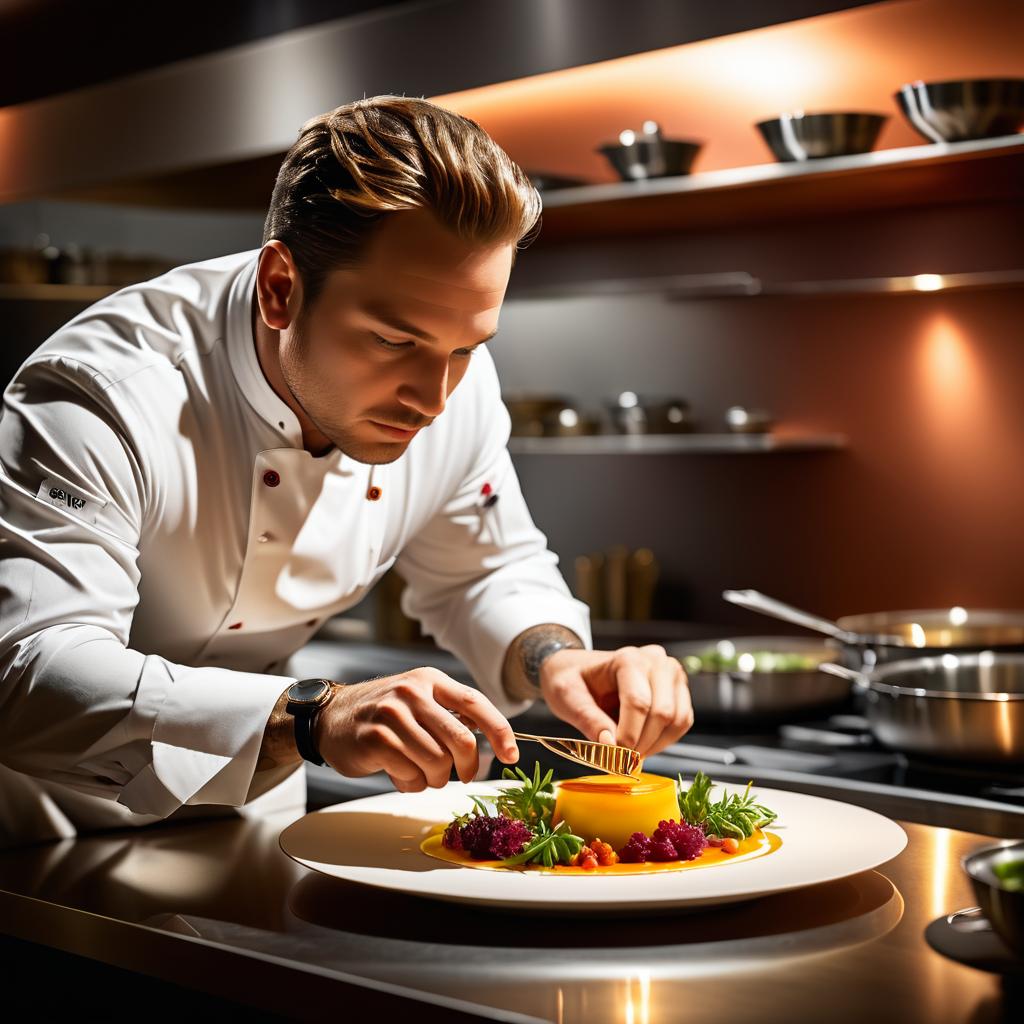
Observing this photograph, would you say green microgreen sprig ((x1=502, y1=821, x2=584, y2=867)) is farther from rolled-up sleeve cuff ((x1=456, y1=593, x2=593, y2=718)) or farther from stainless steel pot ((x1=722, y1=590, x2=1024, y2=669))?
stainless steel pot ((x1=722, y1=590, x2=1024, y2=669))

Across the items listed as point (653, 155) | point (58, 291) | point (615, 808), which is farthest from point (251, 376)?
point (58, 291)

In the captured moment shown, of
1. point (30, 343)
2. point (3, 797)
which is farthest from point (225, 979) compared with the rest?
point (30, 343)

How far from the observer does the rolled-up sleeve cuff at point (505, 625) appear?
1796mm

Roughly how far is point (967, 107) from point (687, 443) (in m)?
1.12

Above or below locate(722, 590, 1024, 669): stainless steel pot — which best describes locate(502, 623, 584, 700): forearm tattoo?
above

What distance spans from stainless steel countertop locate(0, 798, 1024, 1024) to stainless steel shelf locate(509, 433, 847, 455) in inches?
76.9

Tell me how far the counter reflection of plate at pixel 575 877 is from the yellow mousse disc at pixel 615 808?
3.9 inches

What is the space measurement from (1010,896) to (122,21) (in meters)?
3.79

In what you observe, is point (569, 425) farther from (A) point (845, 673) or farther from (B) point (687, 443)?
(A) point (845, 673)

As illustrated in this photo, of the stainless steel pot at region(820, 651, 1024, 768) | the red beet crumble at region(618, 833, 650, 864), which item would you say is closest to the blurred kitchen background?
the stainless steel pot at region(820, 651, 1024, 768)

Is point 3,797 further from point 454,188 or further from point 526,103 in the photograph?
point 526,103

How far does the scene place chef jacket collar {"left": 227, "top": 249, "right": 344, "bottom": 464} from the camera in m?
1.62

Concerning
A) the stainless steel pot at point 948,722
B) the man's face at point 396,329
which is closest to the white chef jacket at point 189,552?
the man's face at point 396,329

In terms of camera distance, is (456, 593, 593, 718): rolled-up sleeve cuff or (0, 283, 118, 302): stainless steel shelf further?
(0, 283, 118, 302): stainless steel shelf
